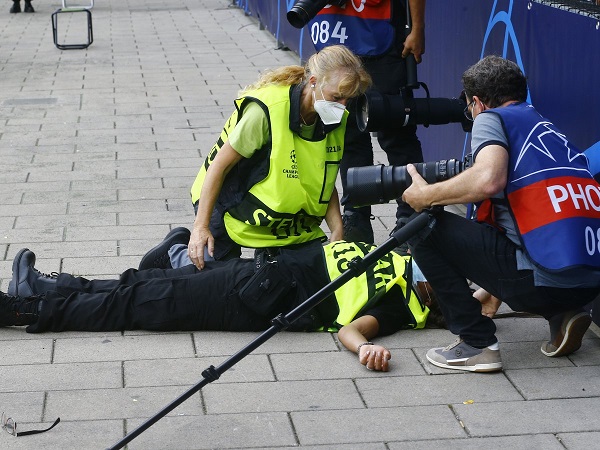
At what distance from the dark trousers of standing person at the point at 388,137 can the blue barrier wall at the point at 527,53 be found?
610 mm

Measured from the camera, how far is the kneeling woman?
419cm

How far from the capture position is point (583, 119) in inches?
174

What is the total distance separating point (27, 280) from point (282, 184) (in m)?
1.16

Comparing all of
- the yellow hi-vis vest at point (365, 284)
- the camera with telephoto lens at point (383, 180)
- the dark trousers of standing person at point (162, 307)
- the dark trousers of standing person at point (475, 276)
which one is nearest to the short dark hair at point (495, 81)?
the camera with telephoto lens at point (383, 180)

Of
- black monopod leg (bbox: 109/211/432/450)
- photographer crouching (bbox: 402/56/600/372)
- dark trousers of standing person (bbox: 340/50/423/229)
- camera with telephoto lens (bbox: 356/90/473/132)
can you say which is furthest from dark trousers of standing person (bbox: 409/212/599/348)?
dark trousers of standing person (bbox: 340/50/423/229)

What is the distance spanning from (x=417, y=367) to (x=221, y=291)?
849 millimetres

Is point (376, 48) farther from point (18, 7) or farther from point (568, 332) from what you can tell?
point (18, 7)

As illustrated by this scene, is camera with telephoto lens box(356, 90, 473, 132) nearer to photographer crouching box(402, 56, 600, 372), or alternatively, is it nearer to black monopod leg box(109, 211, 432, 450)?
photographer crouching box(402, 56, 600, 372)

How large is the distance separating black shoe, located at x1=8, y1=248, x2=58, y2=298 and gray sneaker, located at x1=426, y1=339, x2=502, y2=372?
1.67 m

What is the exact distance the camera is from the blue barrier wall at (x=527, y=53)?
4.39 metres

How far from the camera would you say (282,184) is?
445cm

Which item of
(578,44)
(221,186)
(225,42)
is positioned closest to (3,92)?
(225,42)

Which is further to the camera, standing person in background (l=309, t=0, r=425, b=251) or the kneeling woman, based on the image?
standing person in background (l=309, t=0, r=425, b=251)

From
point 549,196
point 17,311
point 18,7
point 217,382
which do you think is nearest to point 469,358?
point 549,196
